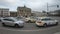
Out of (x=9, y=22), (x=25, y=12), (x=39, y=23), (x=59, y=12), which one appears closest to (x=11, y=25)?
→ (x=9, y=22)

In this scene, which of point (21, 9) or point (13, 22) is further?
point (21, 9)

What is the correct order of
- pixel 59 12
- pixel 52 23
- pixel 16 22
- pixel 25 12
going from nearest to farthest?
1. pixel 16 22
2. pixel 52 23
3. pixel 59 12
4. pixel 25 12

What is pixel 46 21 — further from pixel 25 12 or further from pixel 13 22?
pixel 25 12

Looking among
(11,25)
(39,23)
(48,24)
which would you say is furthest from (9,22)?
(48,24)

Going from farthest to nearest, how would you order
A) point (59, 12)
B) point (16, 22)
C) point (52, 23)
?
point (59, 12)
point (52, 23)
point (16, 22)

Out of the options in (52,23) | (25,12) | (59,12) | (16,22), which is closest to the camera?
(16,22)

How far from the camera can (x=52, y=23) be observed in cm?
2248

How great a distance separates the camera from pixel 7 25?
22.7m

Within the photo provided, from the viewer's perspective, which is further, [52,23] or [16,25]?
[52,23]

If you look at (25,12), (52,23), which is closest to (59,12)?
(25,12)

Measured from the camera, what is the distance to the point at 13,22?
69.2 ft

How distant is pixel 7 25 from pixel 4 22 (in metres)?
0.83

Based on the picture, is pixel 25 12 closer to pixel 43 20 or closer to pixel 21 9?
pixel 21 9

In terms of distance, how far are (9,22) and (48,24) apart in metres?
6.40
